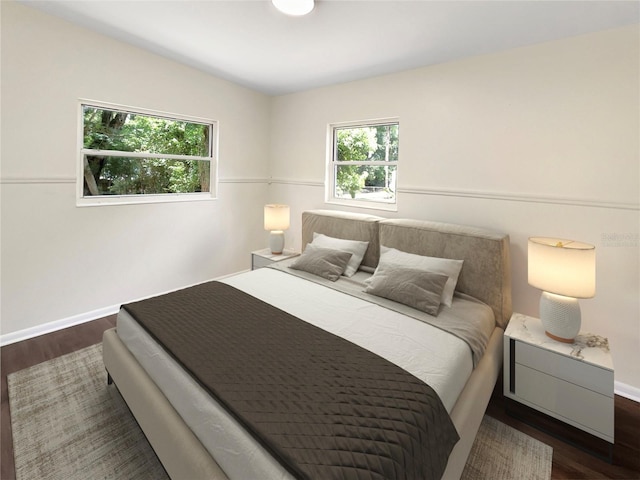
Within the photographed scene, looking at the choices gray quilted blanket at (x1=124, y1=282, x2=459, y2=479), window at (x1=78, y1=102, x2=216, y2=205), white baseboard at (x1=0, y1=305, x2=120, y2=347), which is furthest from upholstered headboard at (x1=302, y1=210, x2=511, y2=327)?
white baseboard at (x1=0, y1=305, x2=120, y2=347)

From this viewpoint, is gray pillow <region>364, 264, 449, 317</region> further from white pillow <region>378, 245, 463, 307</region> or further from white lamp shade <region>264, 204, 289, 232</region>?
white lamp shade <region>264, 204, 289, 232</region>

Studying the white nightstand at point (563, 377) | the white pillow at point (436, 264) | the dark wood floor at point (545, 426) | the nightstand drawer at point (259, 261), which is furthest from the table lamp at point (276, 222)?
the white nightstand at point (563, 377)

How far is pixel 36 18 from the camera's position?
2383 mm

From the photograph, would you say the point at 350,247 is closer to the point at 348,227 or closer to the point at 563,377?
the point at 348,227

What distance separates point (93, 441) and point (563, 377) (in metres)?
2.59

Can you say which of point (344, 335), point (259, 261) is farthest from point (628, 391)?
point (259, 261)

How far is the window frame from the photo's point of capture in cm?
322

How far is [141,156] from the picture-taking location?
3.18m

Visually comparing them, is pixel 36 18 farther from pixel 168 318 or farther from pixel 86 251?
pixel 168 318

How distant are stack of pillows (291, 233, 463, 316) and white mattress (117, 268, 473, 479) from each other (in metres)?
0.18

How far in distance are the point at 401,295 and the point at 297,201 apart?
7.59ft

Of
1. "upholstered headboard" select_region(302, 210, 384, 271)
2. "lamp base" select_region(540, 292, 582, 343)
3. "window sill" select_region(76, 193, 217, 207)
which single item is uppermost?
"window sill" select_region(76, 193, 217, 207)

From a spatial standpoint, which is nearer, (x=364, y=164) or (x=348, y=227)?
(x=348, y=227)

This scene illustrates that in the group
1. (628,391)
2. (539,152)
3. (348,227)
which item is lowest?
(628,391)
